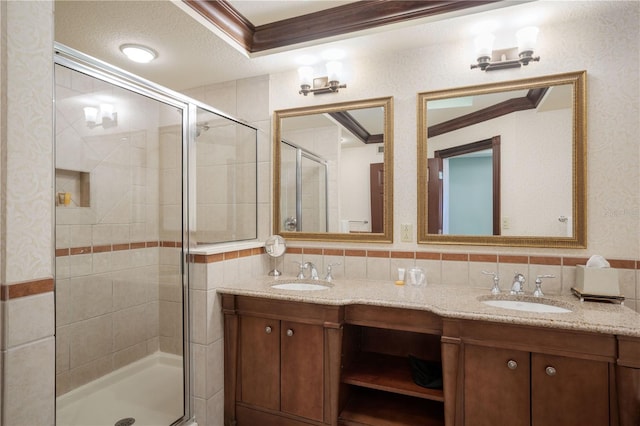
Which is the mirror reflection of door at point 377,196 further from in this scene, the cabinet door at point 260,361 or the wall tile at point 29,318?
the wall tile at point 29,318

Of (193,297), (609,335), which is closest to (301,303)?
(193,297)

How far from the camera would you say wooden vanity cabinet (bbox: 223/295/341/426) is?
1.73 meters

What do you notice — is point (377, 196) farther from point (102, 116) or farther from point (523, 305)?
point (102, 116)

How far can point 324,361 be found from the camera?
5.68 ft

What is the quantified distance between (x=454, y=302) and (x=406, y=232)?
2.01 ft

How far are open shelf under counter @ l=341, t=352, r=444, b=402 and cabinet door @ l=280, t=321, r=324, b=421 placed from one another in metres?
0.16

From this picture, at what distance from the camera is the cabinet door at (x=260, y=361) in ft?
6.05

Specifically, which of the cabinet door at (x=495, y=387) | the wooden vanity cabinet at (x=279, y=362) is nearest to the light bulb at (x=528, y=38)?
the cabinet door at (x=495, y=387)

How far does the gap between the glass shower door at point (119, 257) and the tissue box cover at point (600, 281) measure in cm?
209

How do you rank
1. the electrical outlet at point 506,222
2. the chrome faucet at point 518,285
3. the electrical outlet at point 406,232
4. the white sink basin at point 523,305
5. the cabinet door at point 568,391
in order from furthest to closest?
the electrical outlet at point 406,232
the electrical outlet at point 506,222
the chrome faucet at point 518,285
the white sink basin at point 523,305
the cabinet door at point 568,391

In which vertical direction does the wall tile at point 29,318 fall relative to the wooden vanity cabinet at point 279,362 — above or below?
above

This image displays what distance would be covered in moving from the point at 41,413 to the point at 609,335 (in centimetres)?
198

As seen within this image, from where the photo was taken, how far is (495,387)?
1.45 m

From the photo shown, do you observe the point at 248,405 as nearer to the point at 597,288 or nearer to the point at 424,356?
the point at 424,356
